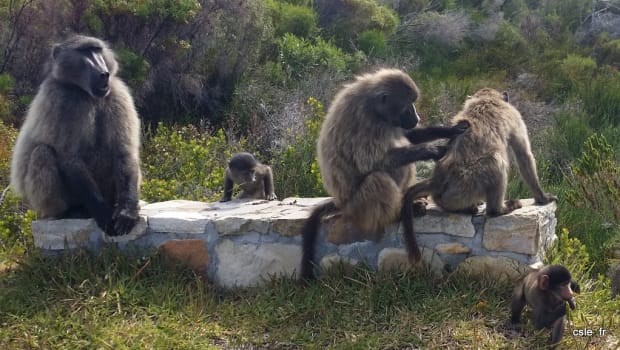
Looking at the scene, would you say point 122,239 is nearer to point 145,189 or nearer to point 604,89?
point 145,189

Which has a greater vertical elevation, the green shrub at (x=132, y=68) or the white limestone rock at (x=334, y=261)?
the green shrub at (x=132, y=68)

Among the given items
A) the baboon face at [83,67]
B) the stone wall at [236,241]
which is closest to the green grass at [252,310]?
the stone wall at [236,241]

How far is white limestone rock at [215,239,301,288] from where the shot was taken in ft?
15.4

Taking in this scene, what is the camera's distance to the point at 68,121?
450 centimetres

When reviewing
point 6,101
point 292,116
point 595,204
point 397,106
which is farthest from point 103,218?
point 595,204

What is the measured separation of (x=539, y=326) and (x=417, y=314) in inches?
28.6

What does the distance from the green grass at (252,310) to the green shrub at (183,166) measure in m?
2.07

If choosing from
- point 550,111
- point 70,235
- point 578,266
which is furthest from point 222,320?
point 550,111

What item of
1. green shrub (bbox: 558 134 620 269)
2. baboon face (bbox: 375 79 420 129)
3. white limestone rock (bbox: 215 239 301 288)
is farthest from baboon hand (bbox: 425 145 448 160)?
green shrub (bbox: 558 134 620 269)

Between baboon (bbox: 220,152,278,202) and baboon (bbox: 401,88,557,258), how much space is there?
1.94 meters

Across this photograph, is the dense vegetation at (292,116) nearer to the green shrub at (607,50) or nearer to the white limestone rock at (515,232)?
the green shrub at (607,50)

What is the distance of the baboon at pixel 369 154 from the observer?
439 cm

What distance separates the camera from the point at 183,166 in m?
7.19

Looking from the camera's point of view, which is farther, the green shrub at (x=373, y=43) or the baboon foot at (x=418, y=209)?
the green shrub at (x=373, y=43)
